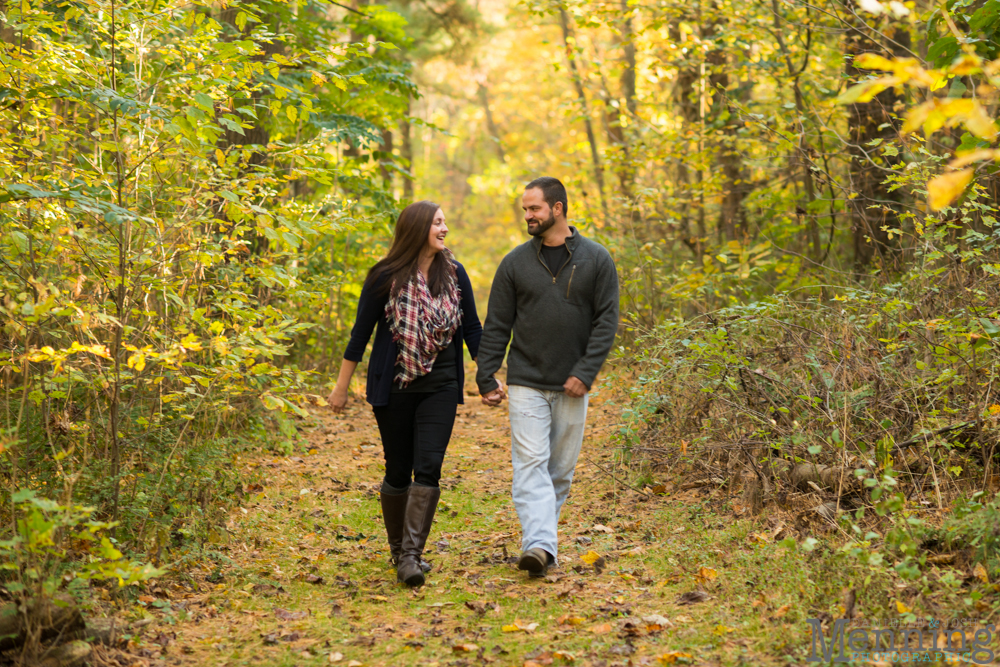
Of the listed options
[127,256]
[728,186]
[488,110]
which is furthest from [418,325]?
[488,110]

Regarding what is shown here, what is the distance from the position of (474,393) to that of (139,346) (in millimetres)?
7393

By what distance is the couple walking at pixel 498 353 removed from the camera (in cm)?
476

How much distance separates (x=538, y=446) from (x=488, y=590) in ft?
2.94

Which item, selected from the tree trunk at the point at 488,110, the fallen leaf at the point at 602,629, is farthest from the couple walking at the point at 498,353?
the tree trunk at the point at 488,110

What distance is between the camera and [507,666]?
11.9 ft

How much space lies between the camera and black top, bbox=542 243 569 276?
16.2ft

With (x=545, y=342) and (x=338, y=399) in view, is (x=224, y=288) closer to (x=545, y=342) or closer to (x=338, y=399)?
(x=338, y=399)

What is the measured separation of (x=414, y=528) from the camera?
4.76m

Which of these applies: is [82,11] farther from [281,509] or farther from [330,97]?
[330,97]

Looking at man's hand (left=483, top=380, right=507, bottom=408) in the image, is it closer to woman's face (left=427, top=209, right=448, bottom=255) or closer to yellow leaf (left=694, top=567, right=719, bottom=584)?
woman's face (left=427, top=209, right=448, bottom=255)

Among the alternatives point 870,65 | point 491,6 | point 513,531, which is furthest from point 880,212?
point 491,6

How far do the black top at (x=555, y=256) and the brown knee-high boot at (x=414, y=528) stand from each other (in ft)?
5.10

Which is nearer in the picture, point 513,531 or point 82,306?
point 82,306

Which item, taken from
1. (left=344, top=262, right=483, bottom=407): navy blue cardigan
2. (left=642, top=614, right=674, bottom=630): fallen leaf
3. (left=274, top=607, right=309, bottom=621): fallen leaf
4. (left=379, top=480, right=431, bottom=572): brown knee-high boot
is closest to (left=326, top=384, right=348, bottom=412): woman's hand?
(left=344, top=262, right=483, bottom=407): navy blue cardigan
